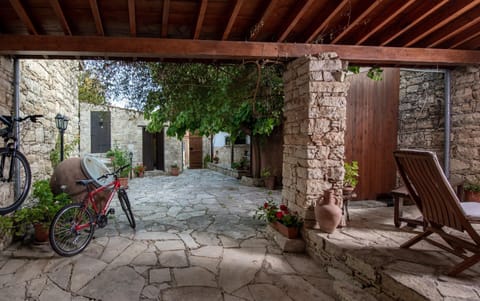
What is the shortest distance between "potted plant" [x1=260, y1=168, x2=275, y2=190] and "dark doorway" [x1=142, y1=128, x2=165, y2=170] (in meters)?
5.32

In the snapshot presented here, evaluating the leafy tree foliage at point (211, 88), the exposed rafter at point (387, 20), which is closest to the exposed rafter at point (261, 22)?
the leafy tree foliage at point (211, 88)

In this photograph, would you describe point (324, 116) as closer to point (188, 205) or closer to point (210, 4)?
point (210, 4)

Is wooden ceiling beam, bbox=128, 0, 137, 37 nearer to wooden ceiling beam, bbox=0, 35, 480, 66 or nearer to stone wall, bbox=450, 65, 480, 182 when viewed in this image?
wooden ceiling beam, bbox=0, 35, 480, 66

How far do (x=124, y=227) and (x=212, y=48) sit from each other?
2.81 meters

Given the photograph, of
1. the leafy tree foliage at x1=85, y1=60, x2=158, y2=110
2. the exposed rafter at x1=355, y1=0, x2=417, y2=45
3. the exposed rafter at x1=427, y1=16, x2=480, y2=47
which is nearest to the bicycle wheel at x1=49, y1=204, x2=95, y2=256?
the leafy tree foliage at x1=85, y1=60, x2=158, y2=110

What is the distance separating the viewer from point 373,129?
179 inches

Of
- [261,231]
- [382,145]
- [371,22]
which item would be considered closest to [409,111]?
[382,145]

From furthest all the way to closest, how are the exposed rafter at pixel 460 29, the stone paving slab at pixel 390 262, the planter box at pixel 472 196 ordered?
the planter box at pixel 472 196
the exposed rafter at pixel 460 29
the stone paving slab at pixel 390 262

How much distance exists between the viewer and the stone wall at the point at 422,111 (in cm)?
420

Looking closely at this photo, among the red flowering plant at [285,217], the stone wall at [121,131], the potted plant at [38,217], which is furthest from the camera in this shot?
the stone wall at [121,131]

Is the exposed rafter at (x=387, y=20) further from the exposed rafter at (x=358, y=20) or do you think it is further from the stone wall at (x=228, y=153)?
the stone wall at (x=228, y=153)

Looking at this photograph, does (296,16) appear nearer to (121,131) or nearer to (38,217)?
(38,217)

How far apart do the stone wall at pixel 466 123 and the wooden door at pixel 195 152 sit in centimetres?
1147

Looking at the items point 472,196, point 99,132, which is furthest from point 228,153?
point 472,196
